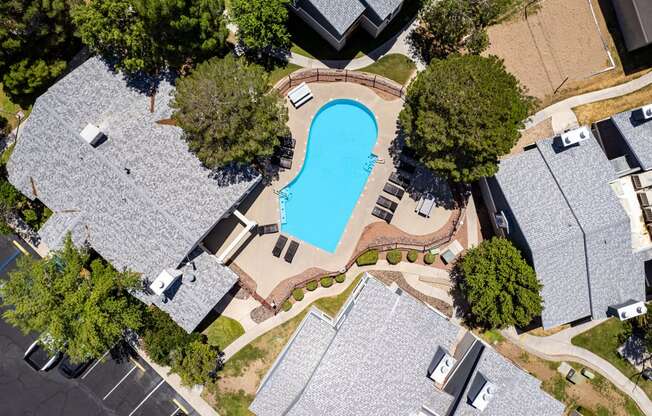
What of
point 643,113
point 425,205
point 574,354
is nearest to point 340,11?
point 425,205

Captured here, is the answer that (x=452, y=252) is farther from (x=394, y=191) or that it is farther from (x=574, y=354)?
(x=574, y=354)

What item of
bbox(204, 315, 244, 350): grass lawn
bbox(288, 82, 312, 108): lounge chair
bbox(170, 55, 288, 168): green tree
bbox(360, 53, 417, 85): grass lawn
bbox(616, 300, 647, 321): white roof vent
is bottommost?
bbox(204, 315, 244, 350): grass lawn

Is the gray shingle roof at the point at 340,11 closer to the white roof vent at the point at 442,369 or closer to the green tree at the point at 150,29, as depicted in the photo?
the green tree at the point at 150,29

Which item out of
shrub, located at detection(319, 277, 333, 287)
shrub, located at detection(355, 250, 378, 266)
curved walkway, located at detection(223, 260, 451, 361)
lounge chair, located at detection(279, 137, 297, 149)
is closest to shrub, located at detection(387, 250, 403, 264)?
curved walkway, located at detection(223, 260, 451, 361)

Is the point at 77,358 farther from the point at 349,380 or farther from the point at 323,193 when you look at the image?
the point at 323,193

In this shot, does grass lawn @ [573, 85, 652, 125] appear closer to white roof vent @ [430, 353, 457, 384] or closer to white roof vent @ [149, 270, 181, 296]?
white roof vent @ [430, 353, 457, 384]

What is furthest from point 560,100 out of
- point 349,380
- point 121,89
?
point 121,89

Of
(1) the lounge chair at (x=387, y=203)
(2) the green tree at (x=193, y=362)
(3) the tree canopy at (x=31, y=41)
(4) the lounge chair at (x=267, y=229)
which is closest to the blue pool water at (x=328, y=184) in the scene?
(4) the lounge chair at (x=267, y=229)
